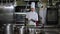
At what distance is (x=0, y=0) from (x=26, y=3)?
0.21 meters

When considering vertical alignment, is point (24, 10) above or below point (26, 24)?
above

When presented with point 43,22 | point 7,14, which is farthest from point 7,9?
point 43,22

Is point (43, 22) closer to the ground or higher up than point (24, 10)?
closer to the ground

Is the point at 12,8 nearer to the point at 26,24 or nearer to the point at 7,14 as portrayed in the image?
the point at 7,14

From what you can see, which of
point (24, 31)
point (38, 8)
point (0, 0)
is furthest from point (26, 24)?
point (0, 0)

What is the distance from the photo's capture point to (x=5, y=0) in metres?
1.10

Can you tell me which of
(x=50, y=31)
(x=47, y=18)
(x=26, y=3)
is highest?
(x=26, y=3)

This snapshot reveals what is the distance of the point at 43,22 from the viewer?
3.73 ft

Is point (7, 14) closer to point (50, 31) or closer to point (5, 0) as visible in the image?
point (5, 0)

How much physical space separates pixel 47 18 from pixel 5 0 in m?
0.37

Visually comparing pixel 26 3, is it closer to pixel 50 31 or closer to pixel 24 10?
pixel 24 10

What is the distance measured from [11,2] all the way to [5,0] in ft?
0.16

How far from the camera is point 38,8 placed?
1136 mm

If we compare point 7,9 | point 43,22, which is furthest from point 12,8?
point 43,22
